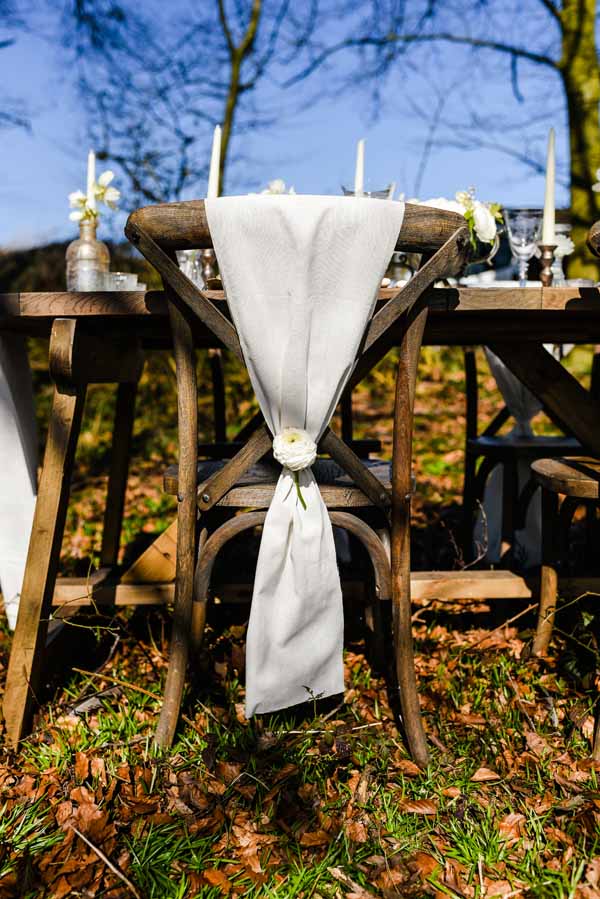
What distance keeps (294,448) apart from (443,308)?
1.64 ft

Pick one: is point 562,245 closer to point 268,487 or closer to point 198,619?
point 268,487

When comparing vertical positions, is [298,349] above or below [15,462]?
above

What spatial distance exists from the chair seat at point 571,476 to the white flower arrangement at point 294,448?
72 centimetres

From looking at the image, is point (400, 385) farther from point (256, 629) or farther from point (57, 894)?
point (57, 894)

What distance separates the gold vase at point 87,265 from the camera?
213 cm

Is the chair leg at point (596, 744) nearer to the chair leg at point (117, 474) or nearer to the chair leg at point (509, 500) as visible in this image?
the chair leg at point (509, 500)

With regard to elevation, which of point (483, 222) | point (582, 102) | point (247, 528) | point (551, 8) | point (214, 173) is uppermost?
point (551, 8)

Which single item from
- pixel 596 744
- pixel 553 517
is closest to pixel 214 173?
pixel 553 517

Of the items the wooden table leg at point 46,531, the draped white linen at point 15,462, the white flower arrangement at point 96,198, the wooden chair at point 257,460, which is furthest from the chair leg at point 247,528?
the white flower arrangement at point 96,198

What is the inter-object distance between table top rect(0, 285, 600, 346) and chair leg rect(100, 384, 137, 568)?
620 millimetres

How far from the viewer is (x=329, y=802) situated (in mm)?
1650

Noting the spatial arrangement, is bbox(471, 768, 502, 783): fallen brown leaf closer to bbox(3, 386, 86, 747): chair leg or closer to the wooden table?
the wooden table

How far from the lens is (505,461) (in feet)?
9.18

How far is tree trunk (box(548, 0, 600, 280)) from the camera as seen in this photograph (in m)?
6.23
